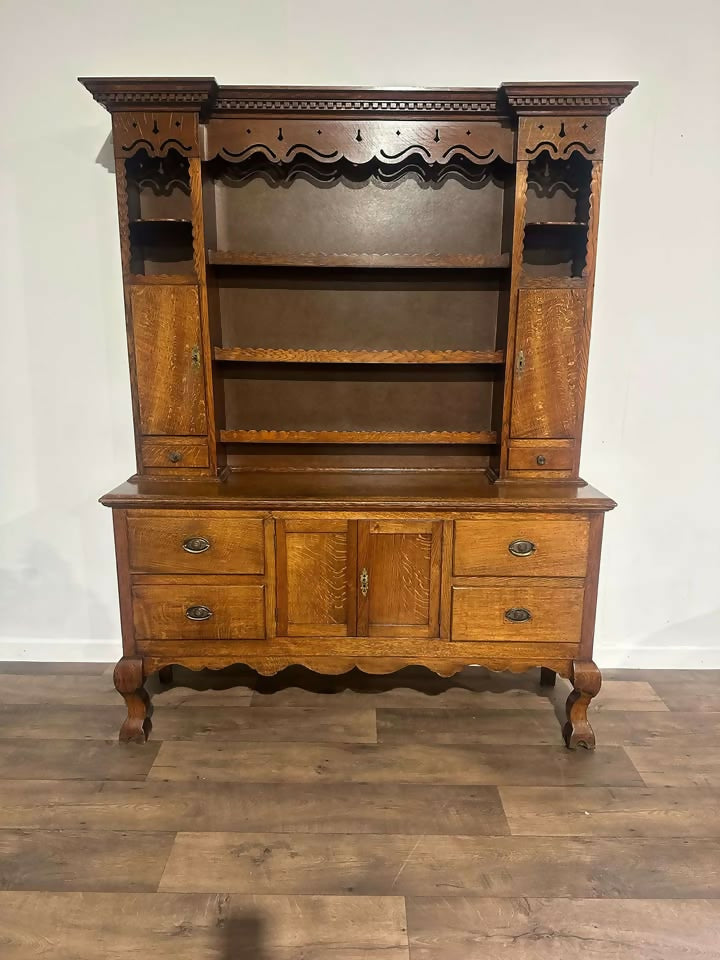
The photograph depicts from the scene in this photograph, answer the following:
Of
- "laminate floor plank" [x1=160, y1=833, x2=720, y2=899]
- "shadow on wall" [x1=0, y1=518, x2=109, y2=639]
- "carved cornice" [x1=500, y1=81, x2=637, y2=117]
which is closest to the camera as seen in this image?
"laminate floor plank" [x1=160, y1=833, x2=720, y2=899]

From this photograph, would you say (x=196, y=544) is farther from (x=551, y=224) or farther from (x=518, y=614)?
(x=551, y=224)

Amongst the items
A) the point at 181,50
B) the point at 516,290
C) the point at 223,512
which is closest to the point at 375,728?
the point at 223,512

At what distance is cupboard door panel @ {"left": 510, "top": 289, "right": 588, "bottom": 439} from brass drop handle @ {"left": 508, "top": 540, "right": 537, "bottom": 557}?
0.39 m

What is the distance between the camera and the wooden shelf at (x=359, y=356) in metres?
2.11

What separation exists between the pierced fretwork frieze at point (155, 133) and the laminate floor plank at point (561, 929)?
2253mm

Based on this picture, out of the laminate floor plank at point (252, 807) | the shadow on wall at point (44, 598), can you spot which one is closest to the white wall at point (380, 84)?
the shadow on wall at point (44, 598)

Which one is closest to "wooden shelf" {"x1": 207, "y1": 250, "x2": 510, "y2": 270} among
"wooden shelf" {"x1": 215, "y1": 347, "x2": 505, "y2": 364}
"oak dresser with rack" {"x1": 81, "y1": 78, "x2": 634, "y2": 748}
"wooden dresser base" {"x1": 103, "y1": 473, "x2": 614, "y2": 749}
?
"oak dresser with rack" {"x1": 81, "y1": 78, "x2": 634, "y2": 748}

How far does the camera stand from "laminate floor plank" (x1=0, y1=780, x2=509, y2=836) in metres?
1.73

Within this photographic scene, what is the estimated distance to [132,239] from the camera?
2.15m

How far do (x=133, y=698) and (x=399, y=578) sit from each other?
989 mm

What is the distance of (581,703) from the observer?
80.1 inches

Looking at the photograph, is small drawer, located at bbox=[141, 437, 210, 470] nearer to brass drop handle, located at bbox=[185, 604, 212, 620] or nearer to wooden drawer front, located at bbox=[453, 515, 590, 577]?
brass drop handle, located at bbox=[185, 604, 212, 620]

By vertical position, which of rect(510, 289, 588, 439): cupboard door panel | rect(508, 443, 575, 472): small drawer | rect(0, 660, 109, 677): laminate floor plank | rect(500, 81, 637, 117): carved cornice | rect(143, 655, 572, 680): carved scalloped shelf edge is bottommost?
rect(0, 660, 109, 677): laminate floor plank

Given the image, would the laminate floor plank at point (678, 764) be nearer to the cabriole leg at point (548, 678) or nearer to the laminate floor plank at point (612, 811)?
the laminate floor plank at point (612, 811)
